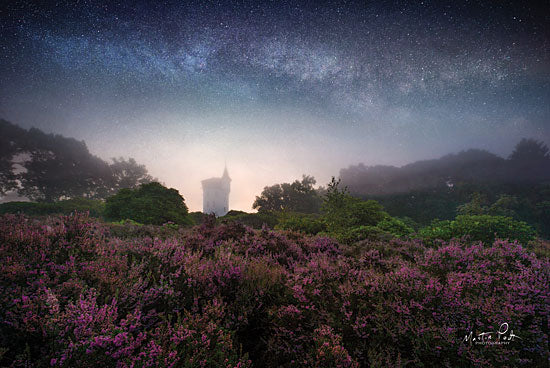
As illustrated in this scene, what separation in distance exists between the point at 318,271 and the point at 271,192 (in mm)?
35725

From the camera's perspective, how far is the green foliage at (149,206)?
17812 mm

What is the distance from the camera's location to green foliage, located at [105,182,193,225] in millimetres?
17812

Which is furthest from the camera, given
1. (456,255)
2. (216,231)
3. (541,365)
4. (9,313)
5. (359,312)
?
(216,231)

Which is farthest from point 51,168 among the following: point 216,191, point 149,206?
point 216,191

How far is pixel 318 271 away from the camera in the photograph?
342 cm

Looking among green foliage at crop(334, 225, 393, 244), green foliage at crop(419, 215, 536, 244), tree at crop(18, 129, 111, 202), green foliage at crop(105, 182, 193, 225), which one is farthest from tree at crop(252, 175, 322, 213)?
tree at crop(18, 129, 111, 202)

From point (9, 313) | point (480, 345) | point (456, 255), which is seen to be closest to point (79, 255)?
point (9, 313)

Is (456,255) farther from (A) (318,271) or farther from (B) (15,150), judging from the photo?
(B) (15,150)

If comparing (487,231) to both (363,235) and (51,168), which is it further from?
(51,168)

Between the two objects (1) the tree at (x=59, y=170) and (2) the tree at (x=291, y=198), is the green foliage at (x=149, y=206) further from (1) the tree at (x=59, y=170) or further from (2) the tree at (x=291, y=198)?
(1) the tree at (x=59, y=170)

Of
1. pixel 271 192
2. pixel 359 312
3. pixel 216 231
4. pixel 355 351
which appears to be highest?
pixel 271 192
